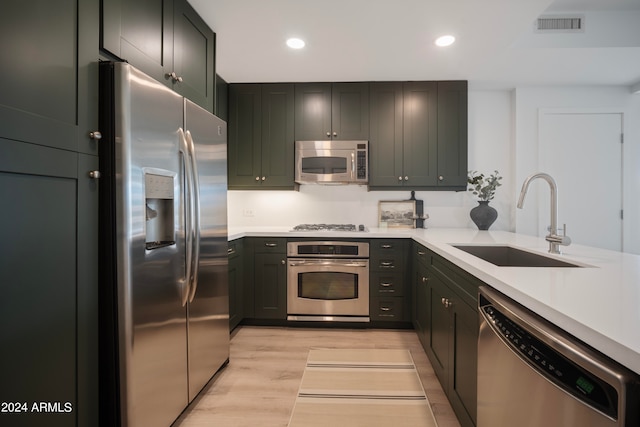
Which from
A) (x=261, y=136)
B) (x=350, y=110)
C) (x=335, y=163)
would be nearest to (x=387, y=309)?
(x=335, y=163)

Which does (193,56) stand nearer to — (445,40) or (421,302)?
(445,40)

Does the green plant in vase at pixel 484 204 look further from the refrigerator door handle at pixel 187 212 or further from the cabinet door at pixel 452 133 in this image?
the refrigerator door handle at pixel 187 212

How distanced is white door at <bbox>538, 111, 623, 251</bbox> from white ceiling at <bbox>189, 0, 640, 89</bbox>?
1.33ft

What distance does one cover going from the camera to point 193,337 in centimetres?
187

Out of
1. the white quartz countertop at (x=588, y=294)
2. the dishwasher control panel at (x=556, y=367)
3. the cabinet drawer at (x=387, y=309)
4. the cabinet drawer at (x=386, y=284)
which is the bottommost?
the cabinet drawer at (x=387, y=309)

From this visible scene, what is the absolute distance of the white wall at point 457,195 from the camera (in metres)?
3.68

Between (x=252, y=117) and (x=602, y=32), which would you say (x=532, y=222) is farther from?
(x=252, y=117)

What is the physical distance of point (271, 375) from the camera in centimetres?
229

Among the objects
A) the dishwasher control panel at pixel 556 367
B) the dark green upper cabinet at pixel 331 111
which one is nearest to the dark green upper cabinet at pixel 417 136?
the dark green upper cabinet at pixel 331 111

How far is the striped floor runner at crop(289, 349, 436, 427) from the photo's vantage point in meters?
1.84

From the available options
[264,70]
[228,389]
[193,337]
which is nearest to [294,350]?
[228,389]

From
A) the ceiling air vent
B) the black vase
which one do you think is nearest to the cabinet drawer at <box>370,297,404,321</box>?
the black vase

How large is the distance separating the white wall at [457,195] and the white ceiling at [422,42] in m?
0.30

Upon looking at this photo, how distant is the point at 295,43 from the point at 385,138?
4.40ft
